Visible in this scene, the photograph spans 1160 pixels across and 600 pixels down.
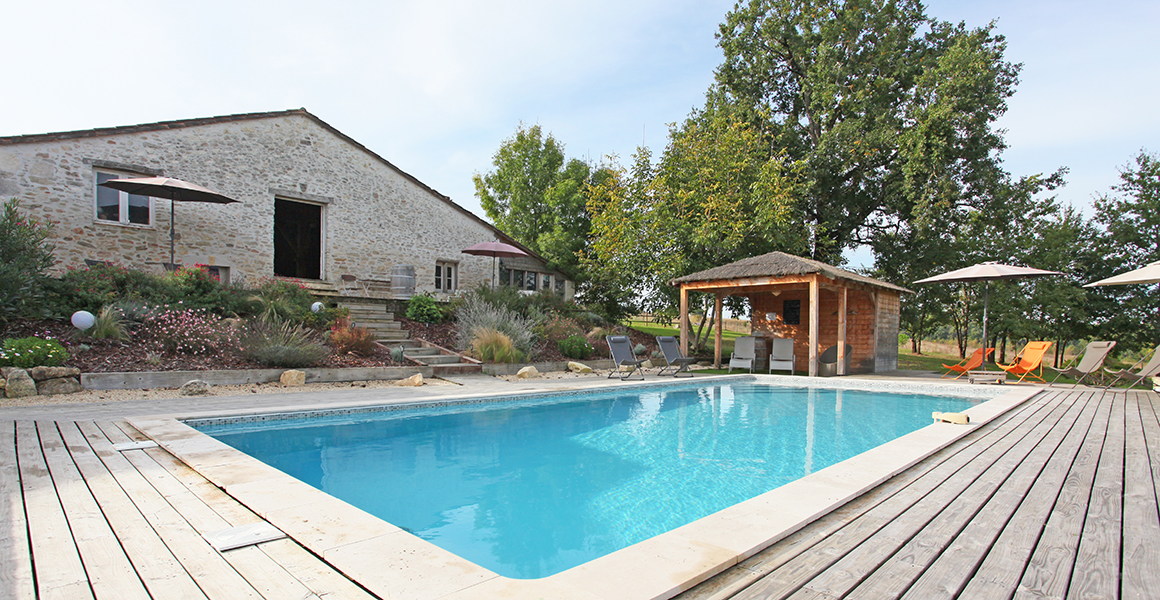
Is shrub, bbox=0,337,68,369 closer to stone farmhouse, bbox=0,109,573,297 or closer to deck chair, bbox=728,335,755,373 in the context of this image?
stone farmhouse, bbox=0,109,573,297

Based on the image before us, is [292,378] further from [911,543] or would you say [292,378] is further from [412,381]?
[911,543]

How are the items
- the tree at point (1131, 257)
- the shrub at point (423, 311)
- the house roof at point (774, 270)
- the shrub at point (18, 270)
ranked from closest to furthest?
1. the shrub at point (18, 270)
2. the house roof at point (774, 270)
3. the shrub at point (423, 311)
4. the tree at point (1131, 257)

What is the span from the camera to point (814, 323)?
10.9 metres

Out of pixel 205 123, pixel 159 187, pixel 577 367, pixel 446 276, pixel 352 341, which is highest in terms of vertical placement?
pixel 205 123

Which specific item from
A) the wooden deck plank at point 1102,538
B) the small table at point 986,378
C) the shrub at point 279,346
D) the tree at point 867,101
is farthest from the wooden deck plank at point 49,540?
the tree at point 867,101

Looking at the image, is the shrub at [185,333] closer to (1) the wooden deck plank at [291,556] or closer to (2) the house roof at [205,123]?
(2) the house roof at [205,123]

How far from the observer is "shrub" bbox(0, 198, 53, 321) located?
693 cm

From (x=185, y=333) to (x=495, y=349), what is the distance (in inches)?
188

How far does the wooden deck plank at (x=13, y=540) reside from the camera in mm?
1793

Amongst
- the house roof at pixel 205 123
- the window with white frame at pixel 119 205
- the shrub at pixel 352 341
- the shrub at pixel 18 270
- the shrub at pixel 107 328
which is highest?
the house roof at pixel 205 123

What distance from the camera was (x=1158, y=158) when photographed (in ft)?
58.0

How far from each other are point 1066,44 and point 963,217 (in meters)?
7.69

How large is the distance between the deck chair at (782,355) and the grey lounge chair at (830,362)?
2.13ft

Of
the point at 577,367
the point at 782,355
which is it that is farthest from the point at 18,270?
the point at 782,355
